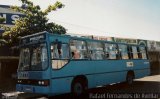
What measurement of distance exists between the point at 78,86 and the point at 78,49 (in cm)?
172

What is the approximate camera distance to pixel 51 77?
10.5 meters

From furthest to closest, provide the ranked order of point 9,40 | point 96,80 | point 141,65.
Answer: point 141,65 → point 9,40 → point 96,80

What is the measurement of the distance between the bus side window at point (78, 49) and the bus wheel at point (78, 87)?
3.76ft

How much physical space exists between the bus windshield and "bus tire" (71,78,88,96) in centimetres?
188

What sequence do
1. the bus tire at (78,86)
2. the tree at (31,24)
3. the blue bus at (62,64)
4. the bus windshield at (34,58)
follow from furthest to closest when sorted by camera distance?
1. the tree at (31,24)
2. the bus tire at (78,86)
3. the bus windshield at (34,58)
4. the blue bus at (62,64)

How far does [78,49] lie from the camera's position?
12.5 metres

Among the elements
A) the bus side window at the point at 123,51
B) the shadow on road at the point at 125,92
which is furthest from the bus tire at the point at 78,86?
the bus side window at the point at 123,51

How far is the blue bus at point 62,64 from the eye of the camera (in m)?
10.7

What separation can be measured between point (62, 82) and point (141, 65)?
9239mm

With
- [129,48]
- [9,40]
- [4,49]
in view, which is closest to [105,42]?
[129,48]

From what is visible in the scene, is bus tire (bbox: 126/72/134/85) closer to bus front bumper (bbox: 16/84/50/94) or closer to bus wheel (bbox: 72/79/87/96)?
bus wheel (bbox: 72/79/87/96)

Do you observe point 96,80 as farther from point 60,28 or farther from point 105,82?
point 60,28

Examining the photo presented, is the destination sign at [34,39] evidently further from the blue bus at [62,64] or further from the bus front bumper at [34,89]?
the bus front bumper at [34,89]

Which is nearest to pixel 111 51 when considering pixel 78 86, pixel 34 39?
pixel 78 86
